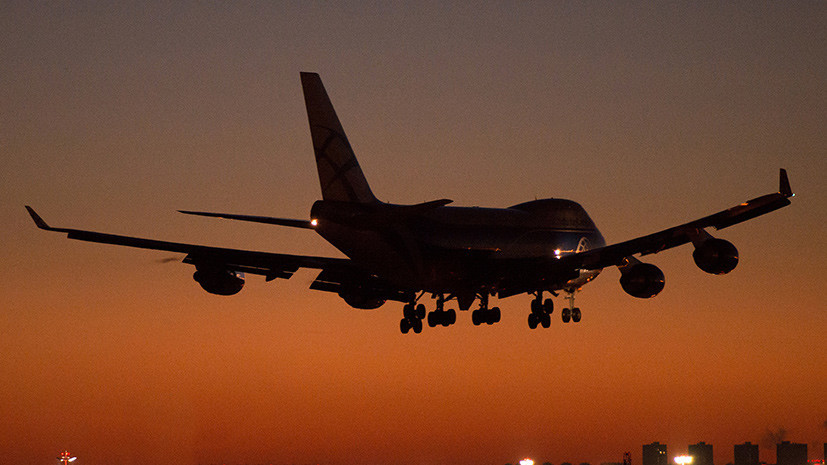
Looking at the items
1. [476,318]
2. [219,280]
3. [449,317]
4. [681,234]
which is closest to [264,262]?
[219,280]

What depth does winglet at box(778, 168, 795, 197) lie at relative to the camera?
1649 inches

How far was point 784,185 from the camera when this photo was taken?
42062mm

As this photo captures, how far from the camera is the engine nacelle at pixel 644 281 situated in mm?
50375

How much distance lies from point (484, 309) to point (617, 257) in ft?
26.7

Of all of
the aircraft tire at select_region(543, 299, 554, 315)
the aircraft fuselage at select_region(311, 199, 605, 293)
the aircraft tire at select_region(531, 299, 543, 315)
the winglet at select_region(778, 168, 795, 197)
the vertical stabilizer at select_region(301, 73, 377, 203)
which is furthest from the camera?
the aircraft tire at select_region(543, 299, 554, 315)

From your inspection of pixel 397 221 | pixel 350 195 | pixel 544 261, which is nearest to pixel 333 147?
pixel 350 195

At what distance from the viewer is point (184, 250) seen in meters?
48.9

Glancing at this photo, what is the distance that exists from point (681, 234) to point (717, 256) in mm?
1775

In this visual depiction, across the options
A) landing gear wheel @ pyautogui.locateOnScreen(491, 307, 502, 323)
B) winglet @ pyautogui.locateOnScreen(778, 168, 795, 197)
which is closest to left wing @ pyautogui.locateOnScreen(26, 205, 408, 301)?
landing gear wheel @ pyautogui.locateOnScreen(491, 307, 502, 323)

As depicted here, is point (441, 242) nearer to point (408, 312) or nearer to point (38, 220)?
point (408, 312)

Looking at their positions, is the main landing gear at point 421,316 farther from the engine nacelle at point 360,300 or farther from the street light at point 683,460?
the street light at point 683,460

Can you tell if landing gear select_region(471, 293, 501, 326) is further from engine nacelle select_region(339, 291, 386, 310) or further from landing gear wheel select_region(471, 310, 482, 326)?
engine nacelle select_region(339, 291, 386, 310)

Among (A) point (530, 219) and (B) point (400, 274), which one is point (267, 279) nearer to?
(B) point (400, 274)

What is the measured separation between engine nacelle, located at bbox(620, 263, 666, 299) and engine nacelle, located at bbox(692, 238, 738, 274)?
367 centimetres
